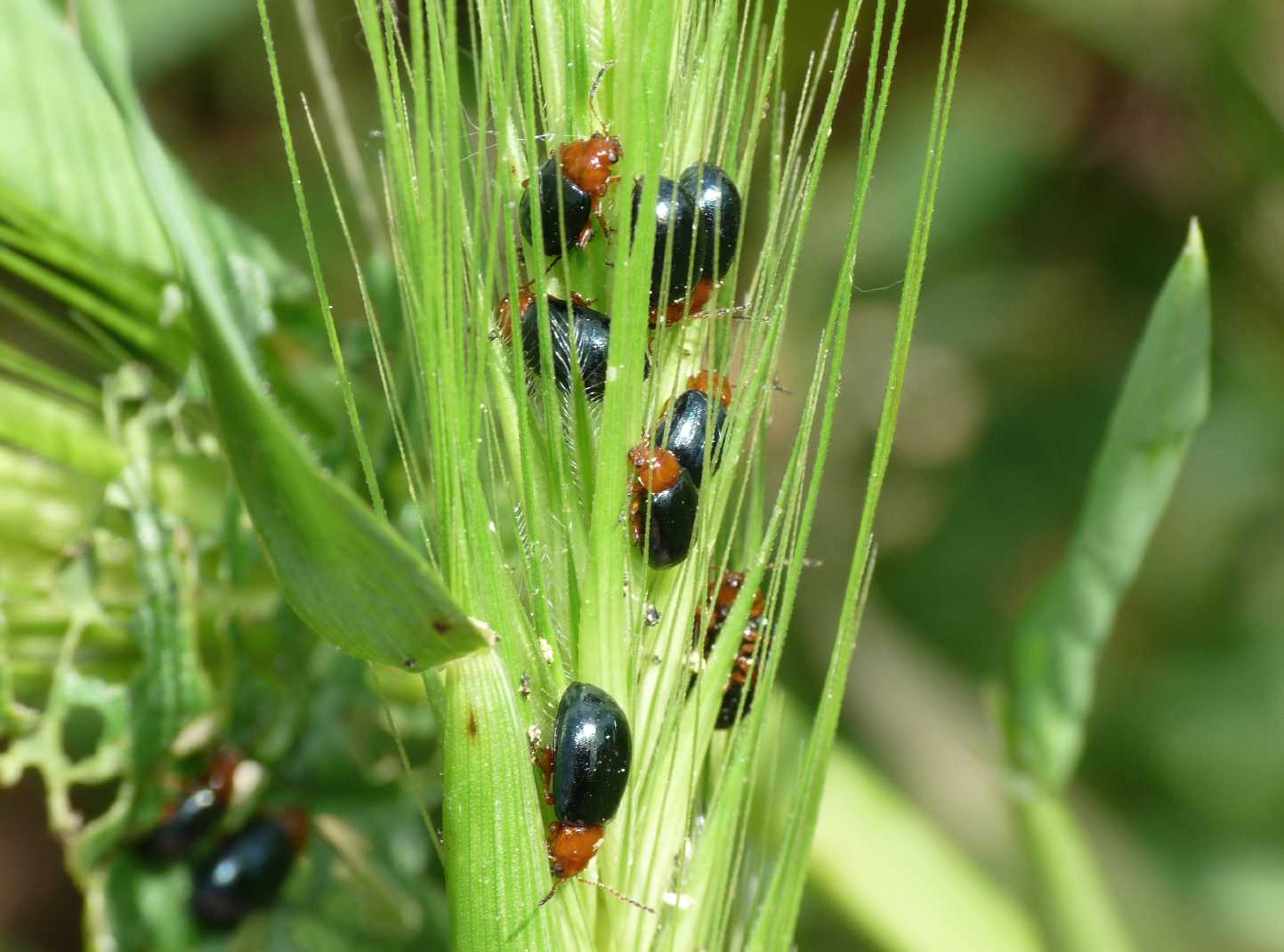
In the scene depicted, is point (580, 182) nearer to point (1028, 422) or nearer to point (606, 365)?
point (606, 365)

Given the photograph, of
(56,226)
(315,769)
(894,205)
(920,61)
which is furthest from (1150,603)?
(56,226)

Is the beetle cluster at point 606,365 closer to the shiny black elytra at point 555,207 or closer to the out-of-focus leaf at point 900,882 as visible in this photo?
the shiny black elytra at point 555,207

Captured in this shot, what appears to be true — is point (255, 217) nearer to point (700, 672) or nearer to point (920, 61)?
point (920, 61)

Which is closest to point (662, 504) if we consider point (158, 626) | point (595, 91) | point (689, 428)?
point (689, 428)

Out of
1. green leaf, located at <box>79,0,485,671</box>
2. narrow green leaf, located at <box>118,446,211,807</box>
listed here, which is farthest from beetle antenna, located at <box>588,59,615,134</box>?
narrow green leaf, located at <box>118,446,211,807</box>

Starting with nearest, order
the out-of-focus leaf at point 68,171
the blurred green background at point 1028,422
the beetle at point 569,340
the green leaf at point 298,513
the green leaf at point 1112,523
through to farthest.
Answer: the green leaf at point 298,513 < the beetle at point 569,340 < the green leaf at point 1112,523 < the out-of-focus leaf at point 68,171 < the blurred green background at point 1028,422

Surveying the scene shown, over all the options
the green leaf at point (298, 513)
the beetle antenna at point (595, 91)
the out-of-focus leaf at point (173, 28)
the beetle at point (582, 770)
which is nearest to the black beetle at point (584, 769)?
the beetle at point (582, 770)
